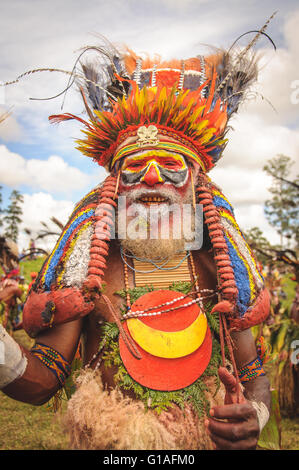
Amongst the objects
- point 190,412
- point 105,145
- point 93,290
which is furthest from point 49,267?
point 190,412

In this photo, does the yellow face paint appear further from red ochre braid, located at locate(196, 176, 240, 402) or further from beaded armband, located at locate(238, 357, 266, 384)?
beaded armband, located at locate(238, 357, 266, 384)

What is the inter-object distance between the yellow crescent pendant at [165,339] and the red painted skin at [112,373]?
0.59 ft

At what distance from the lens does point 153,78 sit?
96.0 inches

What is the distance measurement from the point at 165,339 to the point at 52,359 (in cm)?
Answer: 56

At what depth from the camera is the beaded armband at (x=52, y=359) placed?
173 centimetres

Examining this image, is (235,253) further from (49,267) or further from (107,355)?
(49,267)

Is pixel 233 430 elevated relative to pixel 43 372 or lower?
lower

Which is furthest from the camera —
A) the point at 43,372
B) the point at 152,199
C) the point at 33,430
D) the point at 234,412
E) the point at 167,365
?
the point at 33,430

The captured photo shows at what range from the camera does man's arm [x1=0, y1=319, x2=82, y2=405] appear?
1559 millimetres

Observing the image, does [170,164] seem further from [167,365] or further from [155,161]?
[167,365]

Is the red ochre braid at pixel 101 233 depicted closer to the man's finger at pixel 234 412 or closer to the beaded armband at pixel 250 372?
the man's finger at pixel 234 412

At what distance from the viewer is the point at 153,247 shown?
81.7 inches

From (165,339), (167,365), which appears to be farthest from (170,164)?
(167,365)
